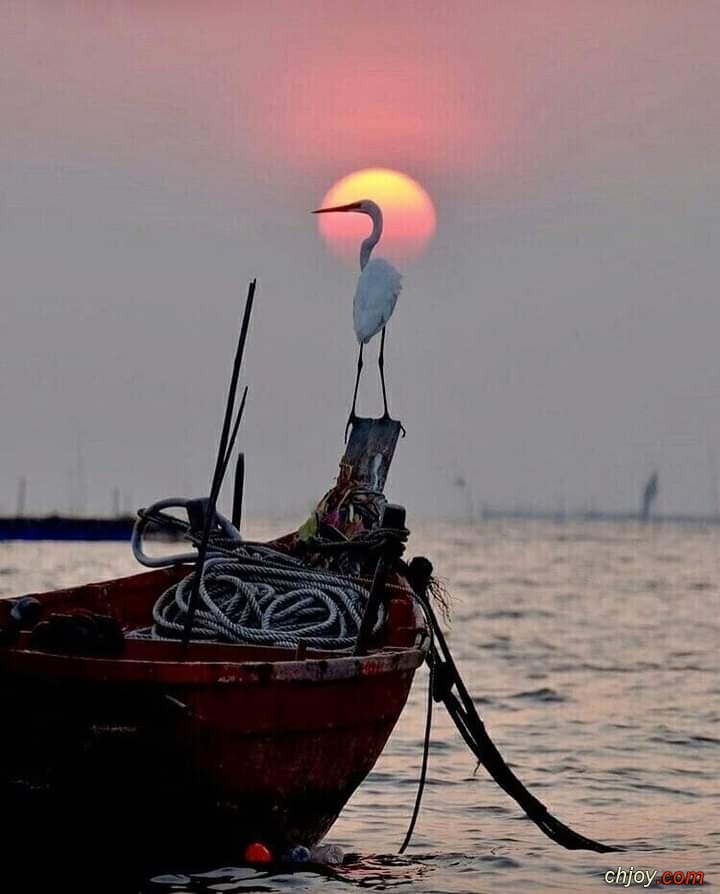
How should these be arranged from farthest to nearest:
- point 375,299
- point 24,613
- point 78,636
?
point 375,299
point 24,613
point 78,636

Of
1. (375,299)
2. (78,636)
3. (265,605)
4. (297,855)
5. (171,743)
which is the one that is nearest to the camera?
(171,743)

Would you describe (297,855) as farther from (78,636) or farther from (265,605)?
(78,636)

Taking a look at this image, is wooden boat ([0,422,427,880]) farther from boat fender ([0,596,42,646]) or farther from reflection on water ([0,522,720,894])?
reflection on water ([0,522,720,894])

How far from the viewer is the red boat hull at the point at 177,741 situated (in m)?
10.5

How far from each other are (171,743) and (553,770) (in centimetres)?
857

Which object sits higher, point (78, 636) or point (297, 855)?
Answer: point (78, 636)

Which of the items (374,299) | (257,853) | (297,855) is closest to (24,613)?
(257,853)

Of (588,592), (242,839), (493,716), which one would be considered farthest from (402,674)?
(588,592)

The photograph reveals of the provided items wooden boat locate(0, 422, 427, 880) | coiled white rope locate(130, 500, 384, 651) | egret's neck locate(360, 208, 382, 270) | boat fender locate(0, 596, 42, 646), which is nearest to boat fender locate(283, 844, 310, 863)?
wooden boat locate(0, 422, 427, 880)

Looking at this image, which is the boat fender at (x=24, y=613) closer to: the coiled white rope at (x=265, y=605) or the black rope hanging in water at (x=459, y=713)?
the coiled white rope at (x=265, y=605)

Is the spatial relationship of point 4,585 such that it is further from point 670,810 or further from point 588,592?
point 670,810

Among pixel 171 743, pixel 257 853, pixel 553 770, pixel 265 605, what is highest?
pixel 265 605

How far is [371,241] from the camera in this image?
1952 centimetres

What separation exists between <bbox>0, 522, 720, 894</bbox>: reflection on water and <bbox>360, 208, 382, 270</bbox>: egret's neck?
5583 millimetres
